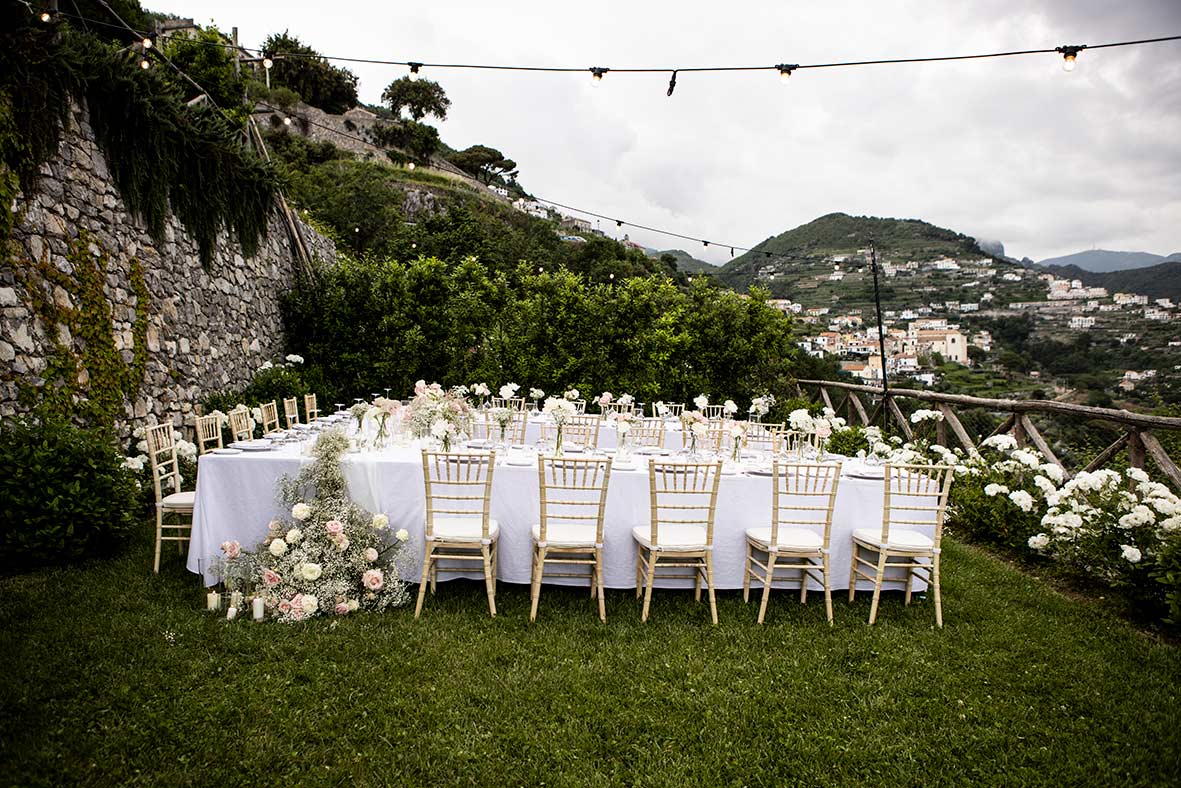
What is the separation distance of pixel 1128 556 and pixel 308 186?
2653 cm

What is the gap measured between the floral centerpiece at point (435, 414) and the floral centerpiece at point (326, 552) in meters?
0.61

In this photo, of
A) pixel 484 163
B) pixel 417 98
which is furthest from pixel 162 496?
pixel 484 163

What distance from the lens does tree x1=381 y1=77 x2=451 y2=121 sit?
44062 millimetres

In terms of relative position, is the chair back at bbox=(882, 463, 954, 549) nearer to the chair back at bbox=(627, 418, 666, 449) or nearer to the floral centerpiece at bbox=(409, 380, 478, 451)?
the chair back at bbox=(627, 418, 666, 449)

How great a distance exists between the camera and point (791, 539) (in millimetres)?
3715

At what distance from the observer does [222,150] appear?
285 inches

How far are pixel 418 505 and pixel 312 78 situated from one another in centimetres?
4680

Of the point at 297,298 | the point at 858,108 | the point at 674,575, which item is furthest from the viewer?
the point at 858,108

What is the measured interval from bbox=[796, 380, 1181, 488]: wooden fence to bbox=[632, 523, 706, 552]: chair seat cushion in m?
3.58

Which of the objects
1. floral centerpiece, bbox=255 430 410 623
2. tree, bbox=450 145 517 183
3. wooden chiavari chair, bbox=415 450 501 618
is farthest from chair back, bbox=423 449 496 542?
tree, bbox=450 145 517 183

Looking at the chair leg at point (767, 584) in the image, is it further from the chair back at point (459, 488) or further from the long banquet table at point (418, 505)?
the chair back at point (459, 488)

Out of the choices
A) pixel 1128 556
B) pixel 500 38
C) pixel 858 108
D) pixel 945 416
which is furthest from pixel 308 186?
pixel 1128 556

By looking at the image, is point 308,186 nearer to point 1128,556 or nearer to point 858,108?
point 858,108

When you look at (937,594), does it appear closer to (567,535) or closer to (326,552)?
(567,535)
